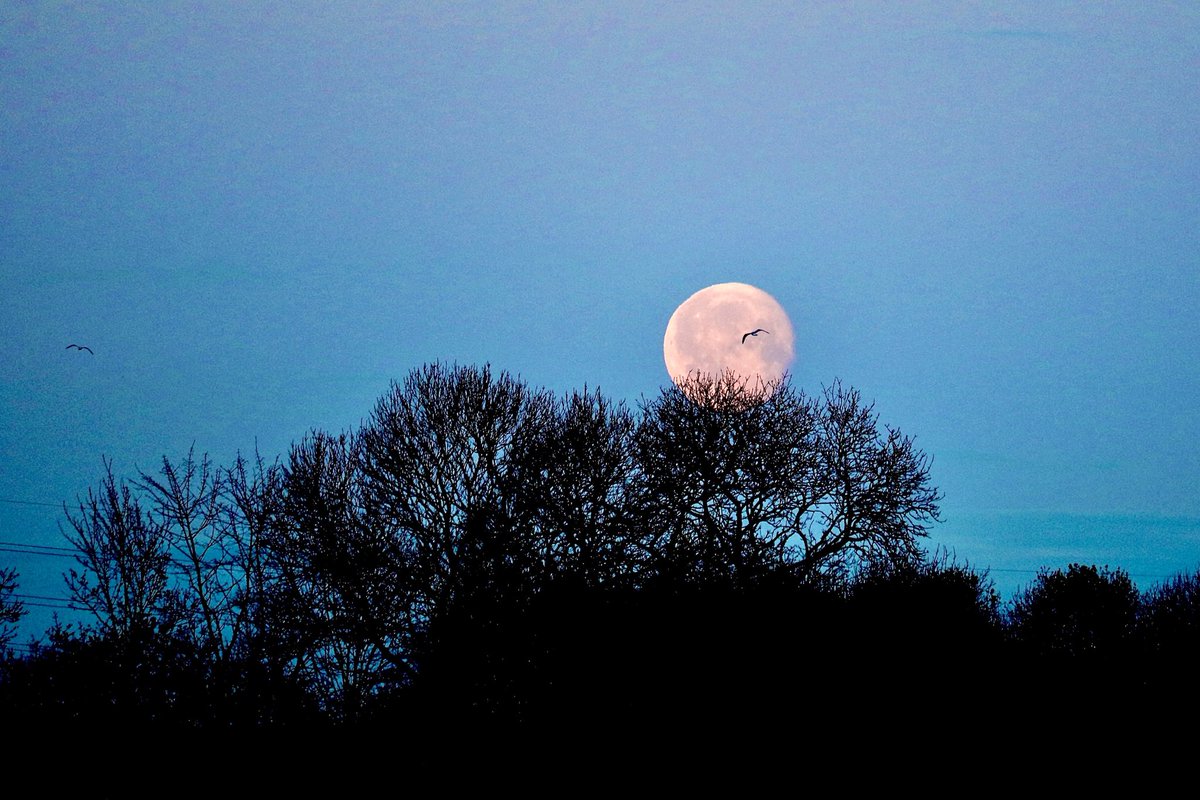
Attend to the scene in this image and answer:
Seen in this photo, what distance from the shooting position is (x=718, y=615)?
1719 cm

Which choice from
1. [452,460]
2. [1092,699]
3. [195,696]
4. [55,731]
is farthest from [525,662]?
[1092,699]

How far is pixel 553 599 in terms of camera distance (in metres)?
18.4

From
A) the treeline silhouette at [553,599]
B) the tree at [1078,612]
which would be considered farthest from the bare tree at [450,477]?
the tree at [1078,612]

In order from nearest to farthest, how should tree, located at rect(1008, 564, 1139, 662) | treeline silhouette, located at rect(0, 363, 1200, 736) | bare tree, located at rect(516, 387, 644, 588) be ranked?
treeline silhouette, located at rect(0, 363, 1200, 736), bare tree, located at rect(516, 387, 644, 588), tree, located at rect(1008, 564, 1139, 662)

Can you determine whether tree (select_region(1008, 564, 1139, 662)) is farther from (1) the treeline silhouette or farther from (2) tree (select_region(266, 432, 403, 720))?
(2) tree (select_region(266, 432, 403, 720))

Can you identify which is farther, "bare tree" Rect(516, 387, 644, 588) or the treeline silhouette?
"bare tree" Rect(516, 387, 644, 588)

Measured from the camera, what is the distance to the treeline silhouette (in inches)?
677

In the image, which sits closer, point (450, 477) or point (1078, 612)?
point (450, 477)

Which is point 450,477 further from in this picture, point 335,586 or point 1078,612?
point 1078,612

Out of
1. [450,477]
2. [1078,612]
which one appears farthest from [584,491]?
[1078,612]

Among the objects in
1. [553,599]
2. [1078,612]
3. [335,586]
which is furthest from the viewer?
[1078,612]

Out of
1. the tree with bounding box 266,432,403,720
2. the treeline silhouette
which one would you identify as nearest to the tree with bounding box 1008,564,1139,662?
the treeline silhouette

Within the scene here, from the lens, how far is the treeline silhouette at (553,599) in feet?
56.4

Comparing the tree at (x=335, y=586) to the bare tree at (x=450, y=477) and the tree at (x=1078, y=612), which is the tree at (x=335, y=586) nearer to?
the bare tree at (x=450, y=477)
